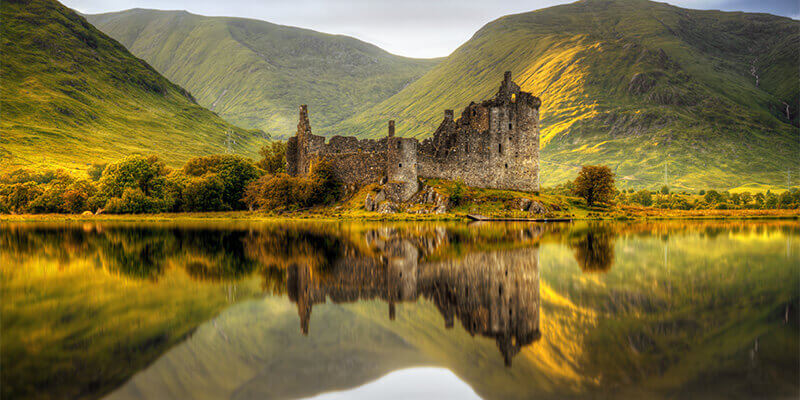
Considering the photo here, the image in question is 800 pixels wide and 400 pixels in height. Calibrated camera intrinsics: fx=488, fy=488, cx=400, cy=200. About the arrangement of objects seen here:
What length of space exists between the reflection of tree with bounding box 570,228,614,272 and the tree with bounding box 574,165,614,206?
31.0 m

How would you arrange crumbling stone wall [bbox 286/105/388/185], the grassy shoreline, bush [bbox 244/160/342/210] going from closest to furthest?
the grassy shoreline < bush [bbox 244/160/342/210] < crumbling stone wall [bbox 286/105/388/185]

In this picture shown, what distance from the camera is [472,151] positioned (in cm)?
5428

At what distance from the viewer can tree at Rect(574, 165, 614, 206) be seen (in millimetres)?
56031

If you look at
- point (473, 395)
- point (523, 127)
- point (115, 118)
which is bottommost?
point (473, 395)

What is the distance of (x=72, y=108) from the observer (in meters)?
139

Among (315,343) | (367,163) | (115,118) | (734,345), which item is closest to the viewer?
(734,345)

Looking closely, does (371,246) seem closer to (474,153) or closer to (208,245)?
(208,245)

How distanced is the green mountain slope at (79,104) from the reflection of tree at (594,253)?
108 m

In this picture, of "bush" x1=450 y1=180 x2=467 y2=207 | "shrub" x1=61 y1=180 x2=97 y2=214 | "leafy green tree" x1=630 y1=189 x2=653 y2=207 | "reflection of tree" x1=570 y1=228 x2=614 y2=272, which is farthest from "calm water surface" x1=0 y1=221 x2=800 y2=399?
"leafy green tree" x1=630 y1=189 x2=653 y2=207

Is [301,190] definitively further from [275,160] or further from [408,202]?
[275,160]

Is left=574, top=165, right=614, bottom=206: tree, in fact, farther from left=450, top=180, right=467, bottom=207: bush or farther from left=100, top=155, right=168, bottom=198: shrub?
left=100, top=155, right=168, bottom=198: shrub

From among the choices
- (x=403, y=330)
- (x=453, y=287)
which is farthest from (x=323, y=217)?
(x=403, y=330)

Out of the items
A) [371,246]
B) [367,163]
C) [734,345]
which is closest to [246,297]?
Answer: [734,345]

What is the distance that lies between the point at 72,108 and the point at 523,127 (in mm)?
136571
